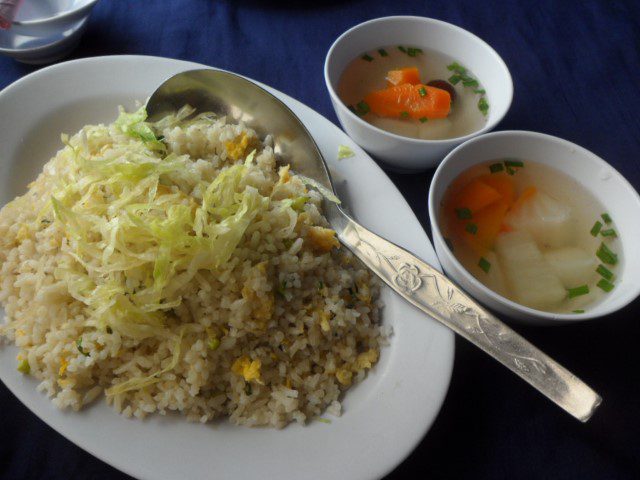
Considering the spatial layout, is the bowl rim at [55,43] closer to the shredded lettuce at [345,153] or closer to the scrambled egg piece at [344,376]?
the shredded lettuce at [345,153]

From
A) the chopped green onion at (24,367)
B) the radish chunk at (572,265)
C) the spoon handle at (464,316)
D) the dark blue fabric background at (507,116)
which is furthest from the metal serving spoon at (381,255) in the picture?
the chopped green onion at (24,367)

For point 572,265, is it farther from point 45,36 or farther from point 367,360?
point 45,36

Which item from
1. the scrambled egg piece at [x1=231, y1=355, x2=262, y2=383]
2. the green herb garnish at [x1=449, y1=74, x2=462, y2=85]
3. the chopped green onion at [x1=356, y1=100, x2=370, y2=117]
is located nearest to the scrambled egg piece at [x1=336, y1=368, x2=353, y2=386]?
the scrambled egg piece at [x1=231, y1=355, x2=262, y2=383]

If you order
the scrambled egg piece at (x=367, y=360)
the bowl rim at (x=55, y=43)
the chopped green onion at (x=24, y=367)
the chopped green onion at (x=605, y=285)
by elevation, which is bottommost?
the scrambled egg piece at (x=367, y=360)

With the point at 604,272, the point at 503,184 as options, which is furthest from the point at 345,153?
the point at 604,272

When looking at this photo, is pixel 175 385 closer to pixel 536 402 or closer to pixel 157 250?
pixel 157 250

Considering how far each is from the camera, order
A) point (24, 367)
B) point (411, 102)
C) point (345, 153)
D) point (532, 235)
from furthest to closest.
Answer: point (411, 102)
point (345, 153)
point (532, 235)
point (24, 367)
